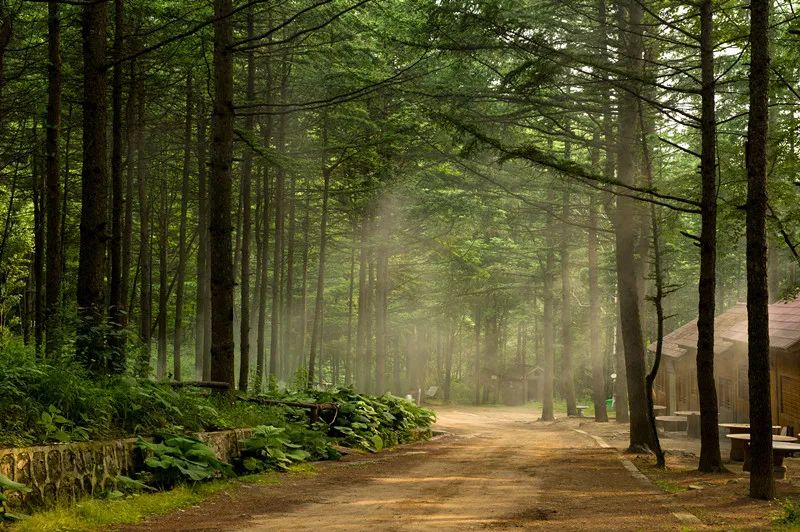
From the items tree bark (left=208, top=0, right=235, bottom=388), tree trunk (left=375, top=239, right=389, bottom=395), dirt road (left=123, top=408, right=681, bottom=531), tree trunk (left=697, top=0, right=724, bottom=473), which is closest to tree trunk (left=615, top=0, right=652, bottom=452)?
dirt road (left=123, top=408, right=681, bottom=531)

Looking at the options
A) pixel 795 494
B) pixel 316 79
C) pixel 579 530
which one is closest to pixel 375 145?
pixel 316 79

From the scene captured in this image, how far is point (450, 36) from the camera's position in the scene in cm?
1808

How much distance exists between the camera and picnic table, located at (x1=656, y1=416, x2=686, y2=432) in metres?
32.3

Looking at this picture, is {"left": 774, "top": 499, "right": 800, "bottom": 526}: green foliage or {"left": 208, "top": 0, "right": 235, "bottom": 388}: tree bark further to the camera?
{"left": 208, "top": 0, "right": 235, "bottom": 388}: tree bark

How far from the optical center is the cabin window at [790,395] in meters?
26.4

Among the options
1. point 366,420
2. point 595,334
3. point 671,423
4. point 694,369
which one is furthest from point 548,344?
point 366,420

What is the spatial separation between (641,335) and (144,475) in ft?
44.9

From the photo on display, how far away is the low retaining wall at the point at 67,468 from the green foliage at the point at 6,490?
0.17 metres

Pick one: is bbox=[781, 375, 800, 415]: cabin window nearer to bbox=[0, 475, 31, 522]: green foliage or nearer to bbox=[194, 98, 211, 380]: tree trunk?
bbox=[194, 98, 211, 380]: tree trunk

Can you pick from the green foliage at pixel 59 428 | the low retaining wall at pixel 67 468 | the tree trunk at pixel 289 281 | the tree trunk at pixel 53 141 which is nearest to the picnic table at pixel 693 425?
the tree trunk at pixel 289 281

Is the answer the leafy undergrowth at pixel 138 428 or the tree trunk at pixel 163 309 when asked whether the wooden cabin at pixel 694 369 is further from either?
the leafy undergrowth at pixel 138 428

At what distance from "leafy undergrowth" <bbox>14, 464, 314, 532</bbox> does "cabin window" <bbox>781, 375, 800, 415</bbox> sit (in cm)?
2082

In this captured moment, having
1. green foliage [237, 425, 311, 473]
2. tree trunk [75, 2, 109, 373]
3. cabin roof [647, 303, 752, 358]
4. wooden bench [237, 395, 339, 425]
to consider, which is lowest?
green foliage [237, 425, 311, 473]

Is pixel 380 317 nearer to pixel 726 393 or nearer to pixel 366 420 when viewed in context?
pixel 726 393
